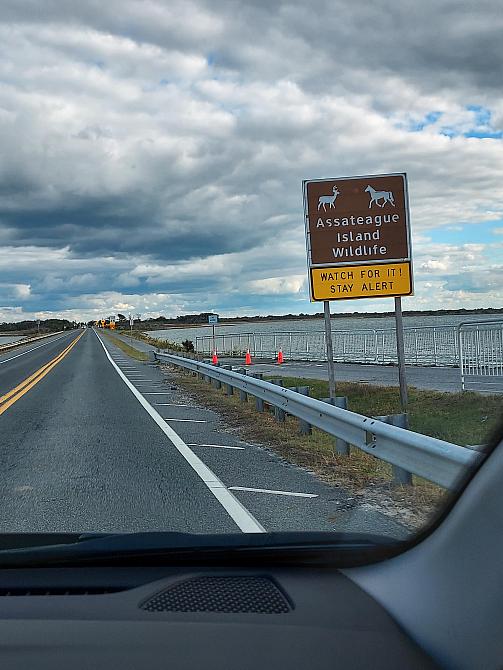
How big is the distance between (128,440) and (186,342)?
3682cm

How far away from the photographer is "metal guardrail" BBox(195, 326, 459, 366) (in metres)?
24.0

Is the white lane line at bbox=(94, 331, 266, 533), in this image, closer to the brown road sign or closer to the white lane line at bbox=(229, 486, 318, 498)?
the white lane line at bbox=(229, 486, 318, 498)

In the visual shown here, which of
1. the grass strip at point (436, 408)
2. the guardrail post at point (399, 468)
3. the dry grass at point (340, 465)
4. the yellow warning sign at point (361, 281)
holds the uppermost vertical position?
the yellow warning sign at point (361, 281)

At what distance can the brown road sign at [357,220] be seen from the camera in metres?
15.1

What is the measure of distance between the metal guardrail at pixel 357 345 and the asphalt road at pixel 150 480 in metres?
9.11

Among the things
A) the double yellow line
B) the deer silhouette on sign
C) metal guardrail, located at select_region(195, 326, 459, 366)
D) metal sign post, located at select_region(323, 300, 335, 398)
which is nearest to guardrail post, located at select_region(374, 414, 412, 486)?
metal sign post, located at select_region(323, 300, 335, 398)

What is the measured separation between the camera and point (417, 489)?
696 cm

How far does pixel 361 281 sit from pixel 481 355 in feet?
11.9

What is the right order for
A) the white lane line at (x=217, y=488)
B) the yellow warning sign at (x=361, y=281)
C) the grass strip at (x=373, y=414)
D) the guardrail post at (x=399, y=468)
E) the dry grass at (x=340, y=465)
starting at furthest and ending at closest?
the yellow warning sign at (x=361, y=281), the guardrail post at (x=399, y=468), the grass strip at (x=373, y=414), the dry grass at (x=340, y=465), the white lane line at (x=217, y=488)

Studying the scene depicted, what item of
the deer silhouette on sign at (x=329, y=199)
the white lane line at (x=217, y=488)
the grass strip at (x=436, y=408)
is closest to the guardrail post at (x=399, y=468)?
the white lane line at (x=217, y=488)

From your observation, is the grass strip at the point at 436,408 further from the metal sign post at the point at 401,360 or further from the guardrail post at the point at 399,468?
the guardrail post at the point at 399,468

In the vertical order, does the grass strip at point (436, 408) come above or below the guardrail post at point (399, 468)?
below

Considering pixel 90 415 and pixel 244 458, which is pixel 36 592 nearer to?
pixel 244 458

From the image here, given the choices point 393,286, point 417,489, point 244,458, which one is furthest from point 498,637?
point 393,286
